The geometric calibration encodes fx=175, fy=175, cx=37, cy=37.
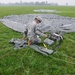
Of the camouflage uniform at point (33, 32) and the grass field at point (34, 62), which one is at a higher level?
the camouflage uniform at point (33, 32)

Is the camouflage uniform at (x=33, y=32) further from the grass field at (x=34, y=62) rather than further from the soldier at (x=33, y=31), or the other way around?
the grass field at (x=34, y=62)

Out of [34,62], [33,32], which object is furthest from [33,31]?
[34,62]

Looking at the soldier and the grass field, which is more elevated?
the soldier

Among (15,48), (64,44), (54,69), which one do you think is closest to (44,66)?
(54,69)

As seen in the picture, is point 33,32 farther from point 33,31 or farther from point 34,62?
point 34,62

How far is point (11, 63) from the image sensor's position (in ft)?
19.3

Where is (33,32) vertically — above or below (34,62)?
above

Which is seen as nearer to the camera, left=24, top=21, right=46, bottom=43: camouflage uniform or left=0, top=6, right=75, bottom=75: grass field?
left=0, top=6, right=75, bottom=75: grass field

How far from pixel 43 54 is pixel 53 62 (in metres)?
0.64

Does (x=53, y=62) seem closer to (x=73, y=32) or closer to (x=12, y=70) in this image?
(x=12, y=70)

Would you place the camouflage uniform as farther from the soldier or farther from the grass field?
the grass field

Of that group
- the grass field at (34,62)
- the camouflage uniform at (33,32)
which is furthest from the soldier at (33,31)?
the grass field at (34,62)

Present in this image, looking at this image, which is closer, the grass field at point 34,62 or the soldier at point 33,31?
the grass field at point 34,62

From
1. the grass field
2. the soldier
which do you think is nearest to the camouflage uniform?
the soldier
